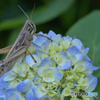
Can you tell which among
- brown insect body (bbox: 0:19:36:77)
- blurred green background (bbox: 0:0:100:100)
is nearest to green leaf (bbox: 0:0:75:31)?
blurred green background (bbox: 0:0:100:100)

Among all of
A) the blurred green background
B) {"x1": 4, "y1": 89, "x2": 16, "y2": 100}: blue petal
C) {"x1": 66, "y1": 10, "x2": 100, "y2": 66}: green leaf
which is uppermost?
the blurred green background

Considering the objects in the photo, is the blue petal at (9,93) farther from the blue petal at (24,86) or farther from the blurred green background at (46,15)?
the blurred green background at (46,15)

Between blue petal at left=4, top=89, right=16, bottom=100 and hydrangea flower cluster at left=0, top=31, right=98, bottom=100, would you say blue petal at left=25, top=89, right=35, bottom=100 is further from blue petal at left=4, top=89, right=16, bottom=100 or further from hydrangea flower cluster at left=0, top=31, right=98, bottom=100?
blue petal at left=4, top=89, right=16, bottom=100

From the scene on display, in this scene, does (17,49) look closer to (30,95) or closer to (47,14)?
(30,95)

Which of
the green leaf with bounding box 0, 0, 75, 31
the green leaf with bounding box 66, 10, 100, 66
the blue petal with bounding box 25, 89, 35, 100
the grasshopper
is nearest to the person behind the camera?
the blue petal with bounding box 25, 89, 35, 100

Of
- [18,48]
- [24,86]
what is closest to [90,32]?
[18,48]

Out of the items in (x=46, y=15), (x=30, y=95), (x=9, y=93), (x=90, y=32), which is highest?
(x=46, y=15)

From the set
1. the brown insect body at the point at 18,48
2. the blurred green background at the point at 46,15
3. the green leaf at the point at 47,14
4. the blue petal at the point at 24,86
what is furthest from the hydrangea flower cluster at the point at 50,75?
the green leaf at the point at 47,14

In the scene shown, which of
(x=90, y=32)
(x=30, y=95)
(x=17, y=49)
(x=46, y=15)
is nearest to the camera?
(x=30, y=95)

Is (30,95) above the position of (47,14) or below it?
below
